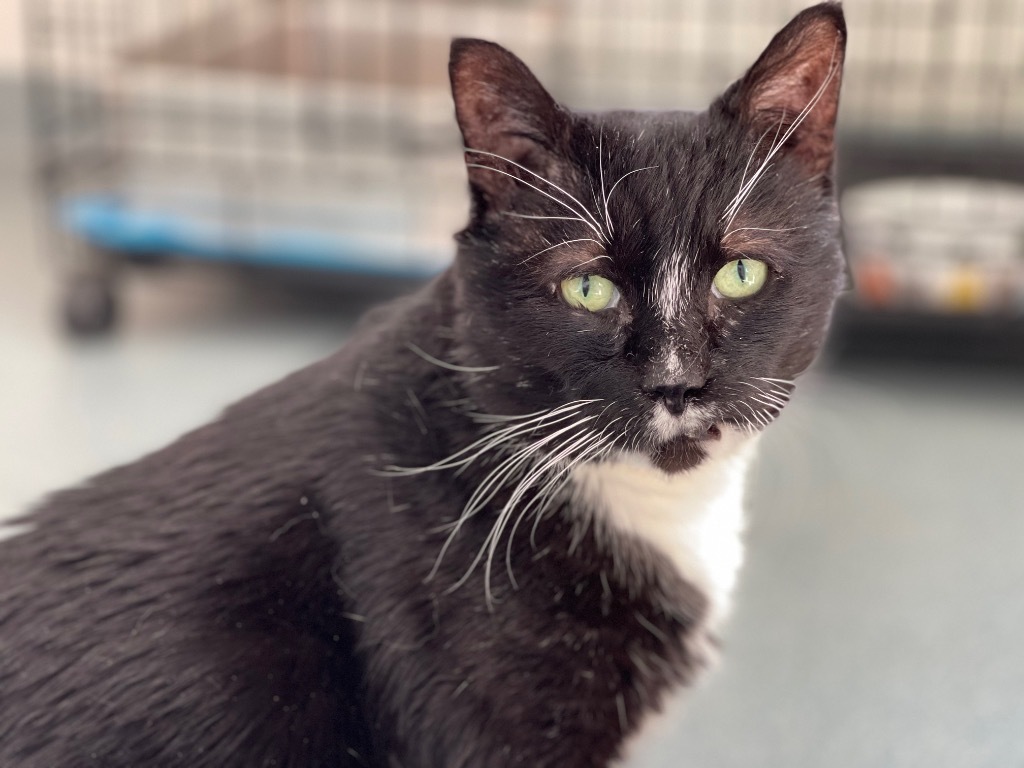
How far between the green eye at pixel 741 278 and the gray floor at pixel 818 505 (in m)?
0.25

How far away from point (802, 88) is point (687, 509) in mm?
368

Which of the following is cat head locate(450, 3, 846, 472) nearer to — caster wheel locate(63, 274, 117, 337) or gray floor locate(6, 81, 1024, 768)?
gray floor locate(6, 81, 1024, 768)

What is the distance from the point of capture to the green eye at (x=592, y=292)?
2.87 feet

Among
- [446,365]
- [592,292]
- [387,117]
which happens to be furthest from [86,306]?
[592,292]

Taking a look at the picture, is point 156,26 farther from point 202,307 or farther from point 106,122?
point 202,307

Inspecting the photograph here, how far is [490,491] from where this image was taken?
0.95m

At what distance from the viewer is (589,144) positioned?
2.96 ft

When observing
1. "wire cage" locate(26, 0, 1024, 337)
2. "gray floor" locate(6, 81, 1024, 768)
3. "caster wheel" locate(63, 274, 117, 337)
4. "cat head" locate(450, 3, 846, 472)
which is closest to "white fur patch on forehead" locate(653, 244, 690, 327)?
"cat head" locate(450, 3, 846, 472)

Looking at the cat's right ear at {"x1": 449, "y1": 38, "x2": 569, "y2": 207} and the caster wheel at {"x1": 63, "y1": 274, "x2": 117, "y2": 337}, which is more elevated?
the cat's right ear at {"x1": 449, "y1": 38, "x2": 569, "y2": 207}

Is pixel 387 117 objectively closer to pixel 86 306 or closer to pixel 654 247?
pixel 86 306

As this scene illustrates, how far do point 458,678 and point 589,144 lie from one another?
16.8 inches

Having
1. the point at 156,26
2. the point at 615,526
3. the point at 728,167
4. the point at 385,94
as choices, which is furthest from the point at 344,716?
the point at 156,26

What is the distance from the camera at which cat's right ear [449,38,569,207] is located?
2.85 feet

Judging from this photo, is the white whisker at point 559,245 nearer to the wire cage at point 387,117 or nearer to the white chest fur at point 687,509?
the white chest fur at point 687,509
